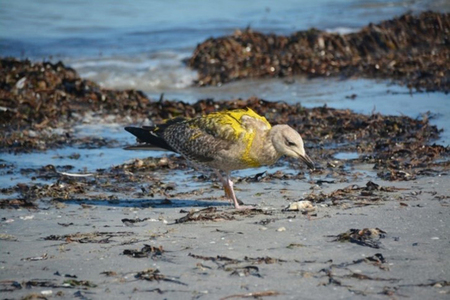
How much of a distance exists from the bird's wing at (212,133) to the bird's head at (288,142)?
0.18 metres

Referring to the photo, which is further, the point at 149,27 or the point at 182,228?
the point at 149,27

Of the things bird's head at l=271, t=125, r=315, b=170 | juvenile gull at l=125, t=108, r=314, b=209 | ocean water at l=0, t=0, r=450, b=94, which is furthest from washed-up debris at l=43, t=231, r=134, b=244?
ocean water at l=0, t=0, r=450, b=94

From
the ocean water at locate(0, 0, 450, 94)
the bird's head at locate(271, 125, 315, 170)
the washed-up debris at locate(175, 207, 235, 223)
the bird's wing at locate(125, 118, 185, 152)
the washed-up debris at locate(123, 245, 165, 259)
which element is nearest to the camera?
the washed-up debris at locate(123, 245, 165, 259)

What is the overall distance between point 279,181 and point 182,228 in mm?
1975

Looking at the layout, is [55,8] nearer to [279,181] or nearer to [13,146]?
[13,146]

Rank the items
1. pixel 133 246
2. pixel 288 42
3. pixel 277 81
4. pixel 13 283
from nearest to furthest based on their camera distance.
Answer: pixel 13 283 < pixel 133 246 < pixel 277 81 < pixel 288 42

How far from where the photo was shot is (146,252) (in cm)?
522

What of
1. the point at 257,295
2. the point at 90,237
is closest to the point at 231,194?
the point at 90,237

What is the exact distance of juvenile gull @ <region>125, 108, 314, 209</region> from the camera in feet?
22.6

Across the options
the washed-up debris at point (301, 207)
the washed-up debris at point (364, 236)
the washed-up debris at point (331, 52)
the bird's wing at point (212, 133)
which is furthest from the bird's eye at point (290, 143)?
the washed-up debris at point (331, 52)

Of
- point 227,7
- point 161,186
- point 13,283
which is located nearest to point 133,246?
point 13,283

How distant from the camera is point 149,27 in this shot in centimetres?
2078

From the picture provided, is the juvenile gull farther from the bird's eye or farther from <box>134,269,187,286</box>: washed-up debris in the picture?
<box>134,269,187,286</box>: washed-up debris

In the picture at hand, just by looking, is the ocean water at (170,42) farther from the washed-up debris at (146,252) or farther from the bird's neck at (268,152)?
the washed-up debris at (146,252)
